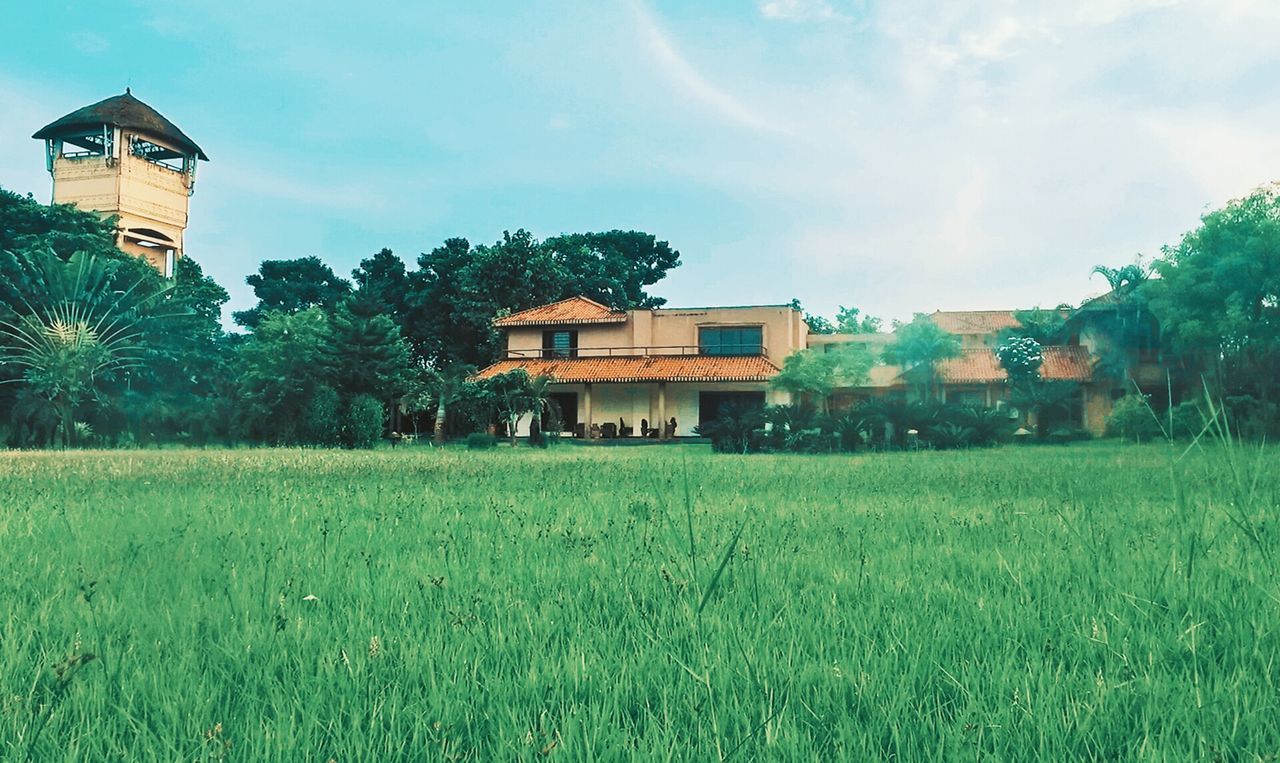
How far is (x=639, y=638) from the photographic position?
103 inches

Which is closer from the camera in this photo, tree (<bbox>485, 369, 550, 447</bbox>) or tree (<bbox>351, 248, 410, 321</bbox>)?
tree (<bbox>485, 369, 550, 447</bbox>)

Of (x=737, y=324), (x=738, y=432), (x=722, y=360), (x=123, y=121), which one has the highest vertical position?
(x=123, y=121)

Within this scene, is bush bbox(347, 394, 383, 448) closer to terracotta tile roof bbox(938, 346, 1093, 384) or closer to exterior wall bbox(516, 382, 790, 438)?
exterior wall bbox(516, 382, 790, 438)

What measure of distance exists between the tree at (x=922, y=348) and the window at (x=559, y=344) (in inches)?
493

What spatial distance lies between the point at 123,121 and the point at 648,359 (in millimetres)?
24257

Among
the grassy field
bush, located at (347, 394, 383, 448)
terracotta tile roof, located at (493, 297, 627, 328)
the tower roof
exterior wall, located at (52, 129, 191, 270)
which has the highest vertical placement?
the tower roof

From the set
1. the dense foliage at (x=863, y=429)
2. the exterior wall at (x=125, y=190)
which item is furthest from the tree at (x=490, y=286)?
the dense foliage at (x=863, y=429)

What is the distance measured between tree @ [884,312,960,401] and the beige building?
28961mm

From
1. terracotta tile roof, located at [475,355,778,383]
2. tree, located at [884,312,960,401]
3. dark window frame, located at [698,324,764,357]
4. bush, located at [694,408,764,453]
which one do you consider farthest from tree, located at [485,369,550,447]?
tree, located at [884,312,960,401]

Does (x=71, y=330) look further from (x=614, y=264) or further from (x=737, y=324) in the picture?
(x=614, y=264)

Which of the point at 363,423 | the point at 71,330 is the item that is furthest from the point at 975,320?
the point at 71,330

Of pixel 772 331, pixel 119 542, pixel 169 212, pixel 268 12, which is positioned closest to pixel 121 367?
pixel 169 212

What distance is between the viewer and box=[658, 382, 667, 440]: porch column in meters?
31.5

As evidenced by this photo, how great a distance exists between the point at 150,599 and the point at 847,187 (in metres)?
11.2
